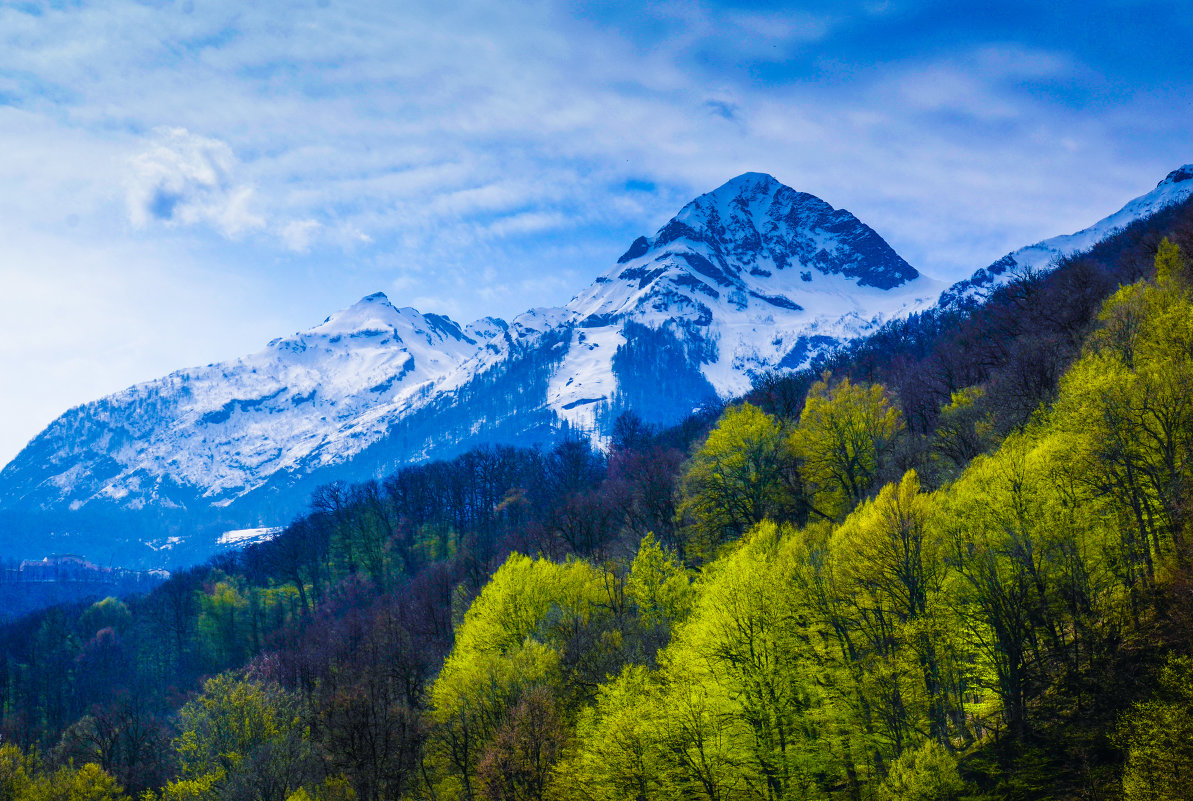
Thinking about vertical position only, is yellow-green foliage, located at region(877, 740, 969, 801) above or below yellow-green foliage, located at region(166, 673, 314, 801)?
below

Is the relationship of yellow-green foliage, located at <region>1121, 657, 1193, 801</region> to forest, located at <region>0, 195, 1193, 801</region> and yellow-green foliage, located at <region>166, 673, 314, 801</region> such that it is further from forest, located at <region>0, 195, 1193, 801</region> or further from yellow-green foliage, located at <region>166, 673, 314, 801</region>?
yellow-green foliage, located at <region>166, 673, 314, 801</region>

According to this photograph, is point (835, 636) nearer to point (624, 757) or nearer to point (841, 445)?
point (624, 757)

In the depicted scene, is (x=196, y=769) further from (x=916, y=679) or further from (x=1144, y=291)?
(x=1144, y=291)

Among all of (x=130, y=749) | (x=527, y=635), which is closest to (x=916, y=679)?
(x=527, y=635)

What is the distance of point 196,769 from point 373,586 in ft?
158

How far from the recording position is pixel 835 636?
3512 cm

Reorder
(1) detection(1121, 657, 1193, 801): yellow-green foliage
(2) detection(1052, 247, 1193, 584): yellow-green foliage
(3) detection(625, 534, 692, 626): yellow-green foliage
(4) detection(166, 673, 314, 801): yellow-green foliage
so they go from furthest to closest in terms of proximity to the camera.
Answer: (3) detection(625, 534, 692, 626): yellow-green foliage → (4) detection(166, 673, 314, 801): yellow-green foliage → (2) detection(1052, 247, 1193, 584): yellow-green foliage → (1) detection(1121, 657, 1193, 801): yellow-green foliage

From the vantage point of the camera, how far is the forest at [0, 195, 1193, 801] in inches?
1055

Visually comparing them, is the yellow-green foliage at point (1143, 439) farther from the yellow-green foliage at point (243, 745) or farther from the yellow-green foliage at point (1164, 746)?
the yellow-green foliage at point (243, 745)

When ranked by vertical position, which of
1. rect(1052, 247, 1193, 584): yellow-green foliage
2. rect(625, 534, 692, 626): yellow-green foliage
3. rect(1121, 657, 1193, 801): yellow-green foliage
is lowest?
rect(1121, 657, 1193, 801): yellow-green foliage

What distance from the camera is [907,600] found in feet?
104

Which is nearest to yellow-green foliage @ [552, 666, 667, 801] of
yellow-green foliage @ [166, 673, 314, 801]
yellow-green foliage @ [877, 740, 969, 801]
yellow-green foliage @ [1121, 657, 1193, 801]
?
yellow-green foliage @ [877, 740, 969, 801]

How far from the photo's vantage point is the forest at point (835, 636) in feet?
88.0

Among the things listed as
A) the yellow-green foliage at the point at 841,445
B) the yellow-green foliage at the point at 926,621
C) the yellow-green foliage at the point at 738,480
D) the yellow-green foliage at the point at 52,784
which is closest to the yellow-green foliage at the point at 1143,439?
the yellow-green foliage at the point at 926,621
